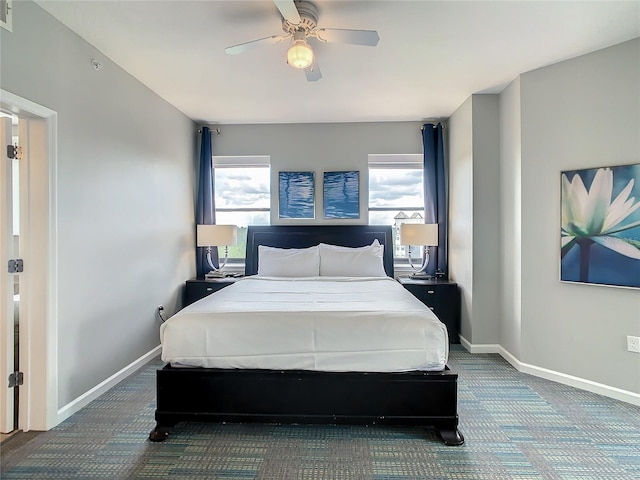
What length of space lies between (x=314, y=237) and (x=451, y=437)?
9.49 feet

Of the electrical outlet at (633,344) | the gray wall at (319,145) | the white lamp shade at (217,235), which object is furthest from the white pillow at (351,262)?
the electrical outlet at (633,344)

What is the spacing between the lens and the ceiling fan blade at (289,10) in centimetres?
183

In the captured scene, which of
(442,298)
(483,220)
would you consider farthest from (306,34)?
(442,298)

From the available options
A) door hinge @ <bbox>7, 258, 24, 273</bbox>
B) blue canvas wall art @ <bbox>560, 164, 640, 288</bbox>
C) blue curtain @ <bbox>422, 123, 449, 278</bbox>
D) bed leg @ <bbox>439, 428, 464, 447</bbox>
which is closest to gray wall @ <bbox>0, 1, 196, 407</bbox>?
door hinge @ <bbox>7, 258, 24, 273</bbox>

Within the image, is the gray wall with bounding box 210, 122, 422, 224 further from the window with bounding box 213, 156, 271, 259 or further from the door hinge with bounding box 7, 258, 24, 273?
the door hinge with bounding box 7, 258, 24, 273

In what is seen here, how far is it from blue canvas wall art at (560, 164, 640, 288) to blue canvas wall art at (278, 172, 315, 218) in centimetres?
280

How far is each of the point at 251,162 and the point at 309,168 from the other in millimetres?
800

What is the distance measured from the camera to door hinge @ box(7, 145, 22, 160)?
88.6 inches

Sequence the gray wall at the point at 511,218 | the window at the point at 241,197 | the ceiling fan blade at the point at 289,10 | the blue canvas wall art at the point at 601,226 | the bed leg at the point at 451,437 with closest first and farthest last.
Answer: the ceiling fan blade at the point at 289,10 < the bed leg at the point at 451,437 < the blue canvas wall art at the point at 601,226 < the gray wall at the point at 511,218 < the window at the point at 241,197

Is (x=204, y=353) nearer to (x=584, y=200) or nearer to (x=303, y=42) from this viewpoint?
(x=303, y=42)

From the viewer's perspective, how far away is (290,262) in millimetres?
4117

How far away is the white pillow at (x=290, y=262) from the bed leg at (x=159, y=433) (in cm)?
204

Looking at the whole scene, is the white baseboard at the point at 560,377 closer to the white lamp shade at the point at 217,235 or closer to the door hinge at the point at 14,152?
the white lamp shade at the point at 217,235

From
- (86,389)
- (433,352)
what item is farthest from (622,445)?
(86,389)
